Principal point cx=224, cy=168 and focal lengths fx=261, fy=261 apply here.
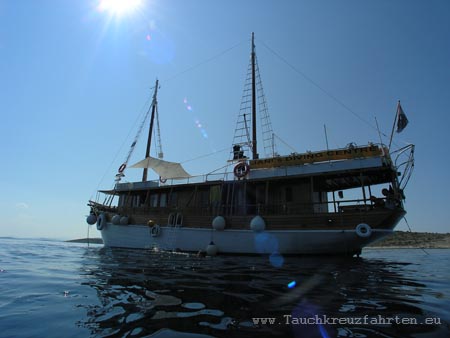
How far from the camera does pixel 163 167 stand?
26344 mm

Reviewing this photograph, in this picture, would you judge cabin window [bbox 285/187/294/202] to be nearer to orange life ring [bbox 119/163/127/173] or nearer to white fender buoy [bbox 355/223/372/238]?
white fender buoy [bbox 355/223/372/238]

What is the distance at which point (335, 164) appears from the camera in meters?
15.0

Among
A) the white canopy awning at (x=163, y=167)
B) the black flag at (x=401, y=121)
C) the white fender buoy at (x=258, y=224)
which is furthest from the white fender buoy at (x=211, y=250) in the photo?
the black flag at (x=401, y=121)

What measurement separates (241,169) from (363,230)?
26.5 ft

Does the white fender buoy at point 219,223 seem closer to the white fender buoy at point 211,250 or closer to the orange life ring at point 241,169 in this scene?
the white fender buoy at point 211,250

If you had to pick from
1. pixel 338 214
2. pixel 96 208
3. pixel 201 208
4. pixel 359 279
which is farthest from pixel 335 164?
pixel 96 208

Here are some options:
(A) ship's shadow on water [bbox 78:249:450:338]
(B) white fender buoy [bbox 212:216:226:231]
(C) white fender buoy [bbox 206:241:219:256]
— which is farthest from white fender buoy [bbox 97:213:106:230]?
(A) ship's shadow on water [bbox 78:249:450:338]

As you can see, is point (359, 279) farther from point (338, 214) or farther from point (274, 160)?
point (274, 160)

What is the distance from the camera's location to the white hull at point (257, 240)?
45.9 ft

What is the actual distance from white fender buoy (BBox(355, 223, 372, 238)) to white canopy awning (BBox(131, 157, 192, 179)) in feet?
57.6

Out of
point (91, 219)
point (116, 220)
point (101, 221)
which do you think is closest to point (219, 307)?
point (116, 220)

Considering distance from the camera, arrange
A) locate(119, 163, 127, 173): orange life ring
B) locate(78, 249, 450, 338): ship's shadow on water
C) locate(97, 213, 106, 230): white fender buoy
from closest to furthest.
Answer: locate(78, 249, 450, 338): ship's shadow on water → locate(97, 213, 106, 230): white fender buoy → locate(119, 163, 127, 173): orange life ring

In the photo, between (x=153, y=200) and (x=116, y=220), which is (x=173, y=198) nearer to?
(x=153, y=200)

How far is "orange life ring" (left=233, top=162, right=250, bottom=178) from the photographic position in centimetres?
1755
